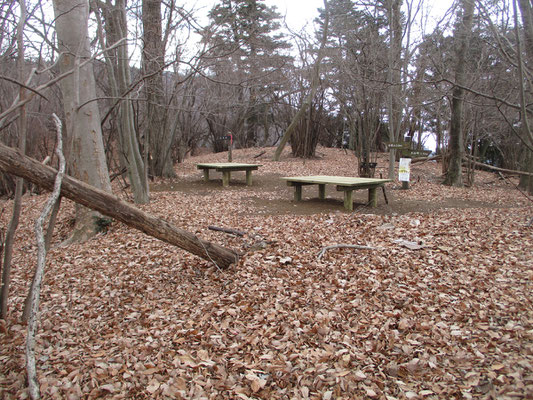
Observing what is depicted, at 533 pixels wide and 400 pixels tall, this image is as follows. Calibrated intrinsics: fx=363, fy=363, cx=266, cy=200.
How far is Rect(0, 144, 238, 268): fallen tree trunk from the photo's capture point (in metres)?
2.45

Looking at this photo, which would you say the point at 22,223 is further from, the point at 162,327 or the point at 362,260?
the point at 362,260

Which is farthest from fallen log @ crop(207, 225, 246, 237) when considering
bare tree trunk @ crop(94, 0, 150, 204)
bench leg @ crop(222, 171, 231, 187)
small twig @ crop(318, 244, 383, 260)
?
bench leg @ crop(222, 171, 231, 187)

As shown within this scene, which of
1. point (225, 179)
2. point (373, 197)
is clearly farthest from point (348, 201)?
point (225, 179)

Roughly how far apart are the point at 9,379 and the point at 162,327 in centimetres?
99

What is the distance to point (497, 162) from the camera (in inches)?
683

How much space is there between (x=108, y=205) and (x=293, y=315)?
171 cm

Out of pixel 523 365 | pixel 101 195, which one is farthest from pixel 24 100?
pixel 523 365

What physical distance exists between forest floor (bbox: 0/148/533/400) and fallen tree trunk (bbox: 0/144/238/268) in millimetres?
263

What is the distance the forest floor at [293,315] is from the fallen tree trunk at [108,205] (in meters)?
0.26

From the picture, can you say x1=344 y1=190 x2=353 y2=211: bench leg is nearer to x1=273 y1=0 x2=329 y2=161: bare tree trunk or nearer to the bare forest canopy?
the bare forest canopy

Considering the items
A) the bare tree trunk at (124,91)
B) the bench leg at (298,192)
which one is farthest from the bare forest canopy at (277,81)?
the bench leg at (298,192)

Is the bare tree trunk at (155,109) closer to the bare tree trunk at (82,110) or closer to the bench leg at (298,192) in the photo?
the bare tree trunk at (82,110)

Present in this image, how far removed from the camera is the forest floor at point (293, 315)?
216 centimetres

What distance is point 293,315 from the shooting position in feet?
9.32
